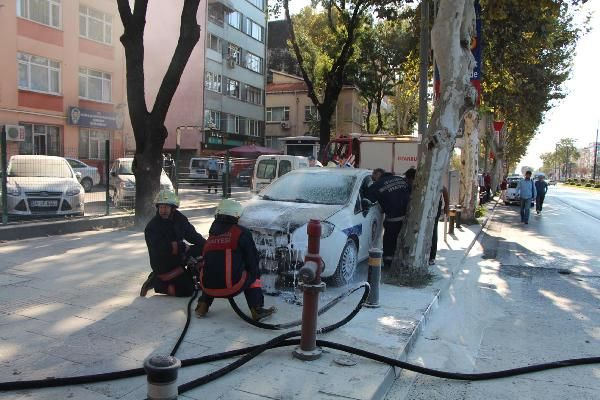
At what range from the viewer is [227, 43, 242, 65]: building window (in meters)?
41.6

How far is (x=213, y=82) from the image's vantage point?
39781 millimetres

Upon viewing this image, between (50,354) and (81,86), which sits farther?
(81,86)

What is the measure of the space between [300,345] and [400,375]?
888 mm

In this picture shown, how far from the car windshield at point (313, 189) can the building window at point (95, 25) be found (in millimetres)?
22754

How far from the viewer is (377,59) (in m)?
35.8

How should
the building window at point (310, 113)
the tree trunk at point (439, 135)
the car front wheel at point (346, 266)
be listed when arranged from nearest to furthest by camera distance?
the car front wheel at point (346, 266) → the tree trunk at point (439, 135) → the building window at point (310, 113)

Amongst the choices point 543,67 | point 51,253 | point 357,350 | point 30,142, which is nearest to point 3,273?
point 51,253

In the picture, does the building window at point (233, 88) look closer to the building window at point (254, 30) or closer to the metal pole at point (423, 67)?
the building window at point (254, 30)

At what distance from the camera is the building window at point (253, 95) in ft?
148

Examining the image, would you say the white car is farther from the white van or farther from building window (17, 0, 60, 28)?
building window (17, 0, 60, 28)

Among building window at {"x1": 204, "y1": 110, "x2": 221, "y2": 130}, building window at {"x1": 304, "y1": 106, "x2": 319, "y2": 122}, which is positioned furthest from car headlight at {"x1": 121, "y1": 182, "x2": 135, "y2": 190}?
building window at {"x1": 304, "y1": 106, "x2": 319, "y2": 122}

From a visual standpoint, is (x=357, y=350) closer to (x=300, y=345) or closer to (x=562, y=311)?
(x=300, y=345)

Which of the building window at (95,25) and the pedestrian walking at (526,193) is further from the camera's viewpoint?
the building window at (95,25)

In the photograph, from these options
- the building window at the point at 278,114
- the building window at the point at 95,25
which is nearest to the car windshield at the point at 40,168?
the building window at the point at 95,25
